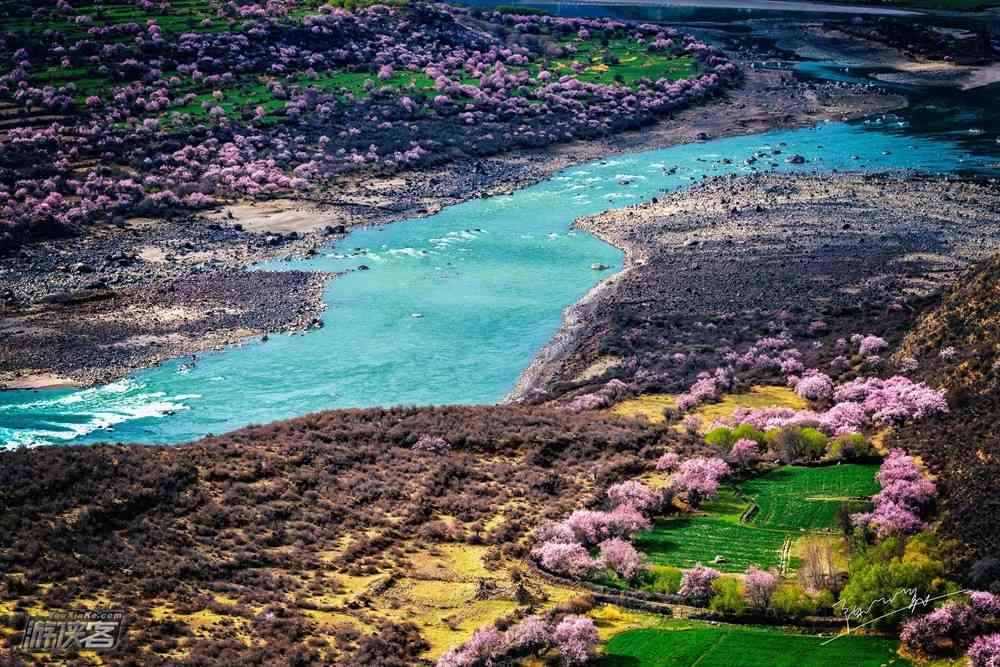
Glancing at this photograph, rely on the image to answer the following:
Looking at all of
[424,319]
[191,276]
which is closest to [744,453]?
[424,319]

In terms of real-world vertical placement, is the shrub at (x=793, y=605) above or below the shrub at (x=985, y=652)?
below

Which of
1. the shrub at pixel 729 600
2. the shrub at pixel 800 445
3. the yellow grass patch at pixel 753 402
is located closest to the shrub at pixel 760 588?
the shrub at pixel 729 600

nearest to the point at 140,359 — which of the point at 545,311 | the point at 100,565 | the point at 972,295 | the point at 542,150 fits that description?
the point at 545,311

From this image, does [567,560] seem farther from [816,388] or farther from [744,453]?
[816,388]

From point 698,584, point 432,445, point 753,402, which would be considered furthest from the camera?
point 753,402

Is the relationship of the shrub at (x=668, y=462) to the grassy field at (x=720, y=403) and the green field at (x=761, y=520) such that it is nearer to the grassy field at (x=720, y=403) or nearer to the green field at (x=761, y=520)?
the green field at (x=761, y=520)

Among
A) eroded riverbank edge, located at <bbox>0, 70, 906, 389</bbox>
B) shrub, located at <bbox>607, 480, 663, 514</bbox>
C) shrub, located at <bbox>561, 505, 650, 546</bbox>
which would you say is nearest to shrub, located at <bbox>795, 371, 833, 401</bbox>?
shrub, located at <bbox>607, 480, 663, 514</bbox>

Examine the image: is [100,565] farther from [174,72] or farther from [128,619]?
[174,72]
